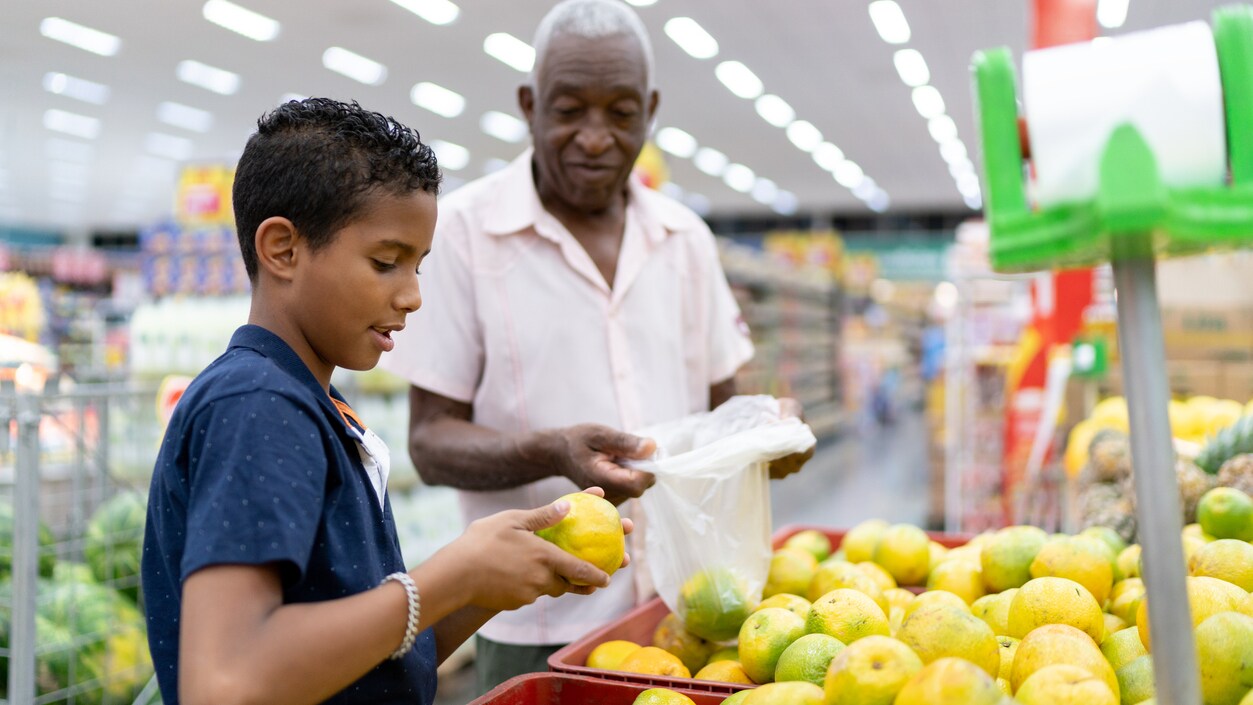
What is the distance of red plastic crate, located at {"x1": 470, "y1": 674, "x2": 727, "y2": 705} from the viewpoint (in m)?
1.34

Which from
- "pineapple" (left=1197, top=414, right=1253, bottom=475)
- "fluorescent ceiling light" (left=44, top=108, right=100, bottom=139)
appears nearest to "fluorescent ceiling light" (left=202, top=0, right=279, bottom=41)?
"fluorescent ceiling light" (left=44, top=108, right=100, bottom=139)

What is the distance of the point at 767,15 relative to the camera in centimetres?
1023

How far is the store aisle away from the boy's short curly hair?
6871 mm

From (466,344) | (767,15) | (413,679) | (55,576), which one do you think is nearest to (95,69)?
(767,15)

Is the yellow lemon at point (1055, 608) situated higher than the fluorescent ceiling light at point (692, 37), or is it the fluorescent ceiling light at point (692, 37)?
the fluorescent ceiling light at point (692, 37)

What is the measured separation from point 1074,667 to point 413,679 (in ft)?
2.52

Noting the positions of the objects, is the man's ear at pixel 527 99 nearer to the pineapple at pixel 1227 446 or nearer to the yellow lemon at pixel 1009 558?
the yellow lemon at pixel 1009 558

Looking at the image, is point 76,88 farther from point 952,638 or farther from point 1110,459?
point 952,638

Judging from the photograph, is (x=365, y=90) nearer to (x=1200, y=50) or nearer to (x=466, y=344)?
(x=466, y=344)

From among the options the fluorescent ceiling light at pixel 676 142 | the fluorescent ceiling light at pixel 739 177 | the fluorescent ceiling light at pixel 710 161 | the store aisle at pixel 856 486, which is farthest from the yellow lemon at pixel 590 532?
the fluorescent ceiling light at pixel 739 177

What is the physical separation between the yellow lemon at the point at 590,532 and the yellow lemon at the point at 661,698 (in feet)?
0.59

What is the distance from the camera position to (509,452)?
1.73m

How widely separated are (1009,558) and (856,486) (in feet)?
28.5

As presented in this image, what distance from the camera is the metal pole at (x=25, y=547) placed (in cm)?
241
